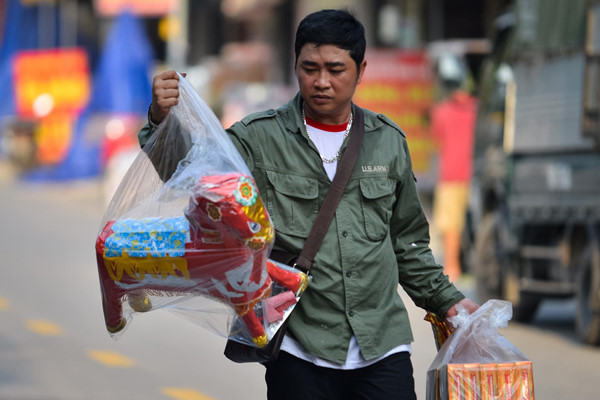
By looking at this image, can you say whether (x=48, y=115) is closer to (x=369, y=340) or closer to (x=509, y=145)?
(x=509, y=145)

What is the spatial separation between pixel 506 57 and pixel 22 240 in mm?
8518

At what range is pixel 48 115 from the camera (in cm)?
3528

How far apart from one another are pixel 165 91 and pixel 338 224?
611 mm

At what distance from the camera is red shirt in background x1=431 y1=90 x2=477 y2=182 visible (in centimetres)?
1398

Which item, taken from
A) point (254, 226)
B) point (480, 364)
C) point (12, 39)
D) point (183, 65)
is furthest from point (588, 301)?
point (12, 39)

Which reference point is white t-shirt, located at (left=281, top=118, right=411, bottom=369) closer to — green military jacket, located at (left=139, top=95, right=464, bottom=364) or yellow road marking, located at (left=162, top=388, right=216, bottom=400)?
green military jacket, located at (left=139, top=95, right=464, bottom=364)

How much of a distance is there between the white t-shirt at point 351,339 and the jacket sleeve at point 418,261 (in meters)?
0.21

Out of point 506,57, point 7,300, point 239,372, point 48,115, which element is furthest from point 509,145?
point 48,115

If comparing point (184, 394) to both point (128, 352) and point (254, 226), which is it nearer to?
point (128, 352)

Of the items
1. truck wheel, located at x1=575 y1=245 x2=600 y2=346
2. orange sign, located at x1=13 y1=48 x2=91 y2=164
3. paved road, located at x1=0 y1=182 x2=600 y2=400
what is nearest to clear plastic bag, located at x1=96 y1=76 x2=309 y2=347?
paved road, located at x1=0 y1=182 x2=600 y2=400

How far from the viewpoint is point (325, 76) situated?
11.7 ft

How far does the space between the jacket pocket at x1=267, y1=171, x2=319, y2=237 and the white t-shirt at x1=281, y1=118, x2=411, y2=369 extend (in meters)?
0.08

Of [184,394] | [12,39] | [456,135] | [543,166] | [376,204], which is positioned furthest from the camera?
[12,39]

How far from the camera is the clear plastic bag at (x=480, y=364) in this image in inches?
141
